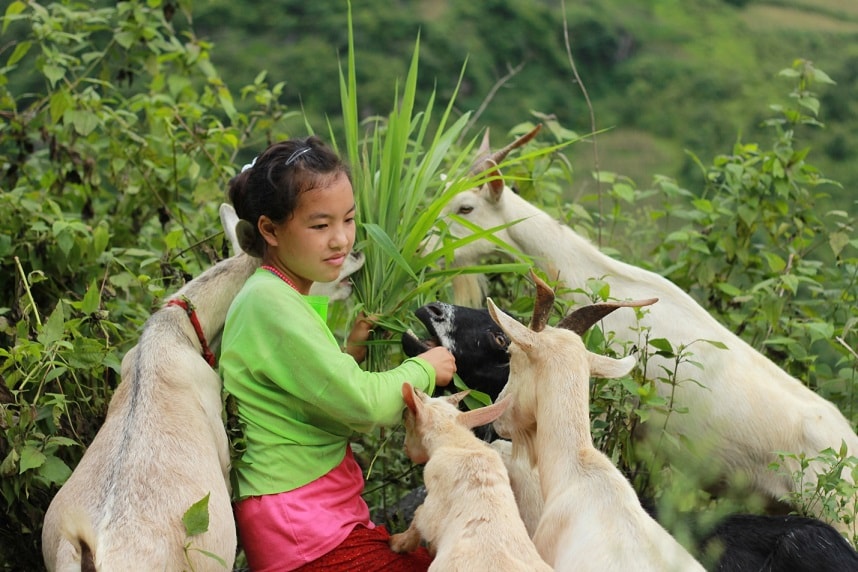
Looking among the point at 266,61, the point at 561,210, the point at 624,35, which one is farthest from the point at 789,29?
the point at 561,210

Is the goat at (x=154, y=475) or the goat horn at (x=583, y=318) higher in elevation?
the goat horn at (x=583, y=318)

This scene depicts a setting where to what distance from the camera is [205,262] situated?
525 cm

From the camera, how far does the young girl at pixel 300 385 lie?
10.5ft

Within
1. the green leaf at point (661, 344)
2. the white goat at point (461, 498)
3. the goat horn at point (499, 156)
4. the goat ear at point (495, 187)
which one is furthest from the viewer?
the goat ear at point (495, 187)

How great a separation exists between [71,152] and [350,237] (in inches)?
105

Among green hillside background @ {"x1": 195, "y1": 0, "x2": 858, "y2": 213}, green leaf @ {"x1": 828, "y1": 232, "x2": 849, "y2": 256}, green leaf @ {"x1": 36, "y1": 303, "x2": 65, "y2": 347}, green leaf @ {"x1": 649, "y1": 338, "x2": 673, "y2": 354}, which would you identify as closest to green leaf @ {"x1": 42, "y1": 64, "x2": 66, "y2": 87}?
green leaf @ {"x1": 36, "y1": 303, "x2": 65, "y2": 347}

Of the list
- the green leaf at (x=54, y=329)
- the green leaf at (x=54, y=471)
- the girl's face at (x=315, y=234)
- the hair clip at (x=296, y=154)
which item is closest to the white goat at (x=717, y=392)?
the girl's face at (x=315, y=234)

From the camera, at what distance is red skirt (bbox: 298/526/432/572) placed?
3189mm

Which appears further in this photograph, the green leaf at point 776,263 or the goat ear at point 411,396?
the green leaf at point 776,263

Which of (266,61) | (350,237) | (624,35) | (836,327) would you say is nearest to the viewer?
(350,237)

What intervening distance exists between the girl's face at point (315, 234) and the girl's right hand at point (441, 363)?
15.1 inches

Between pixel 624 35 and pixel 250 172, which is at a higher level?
pixel 250 172

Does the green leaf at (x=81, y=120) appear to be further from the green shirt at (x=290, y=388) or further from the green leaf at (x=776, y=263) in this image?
the green leaf at (x=776, y=263)

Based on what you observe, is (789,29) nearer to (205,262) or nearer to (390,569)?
(205,262)
